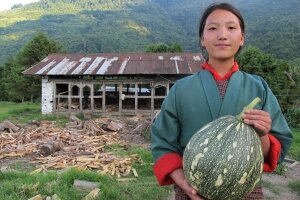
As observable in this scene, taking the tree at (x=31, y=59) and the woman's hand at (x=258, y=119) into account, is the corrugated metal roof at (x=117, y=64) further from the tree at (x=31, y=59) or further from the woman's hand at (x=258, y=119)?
the woman's hand at (x=258, y=119)

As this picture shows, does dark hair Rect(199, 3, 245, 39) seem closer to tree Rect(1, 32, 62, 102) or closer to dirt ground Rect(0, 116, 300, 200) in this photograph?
dirt ground Rect(0, 116, 300, 200)

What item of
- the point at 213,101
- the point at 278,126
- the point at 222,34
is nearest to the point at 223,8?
the point at 222,34

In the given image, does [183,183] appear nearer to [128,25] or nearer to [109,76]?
[109,76]

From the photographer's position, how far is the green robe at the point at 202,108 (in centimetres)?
234

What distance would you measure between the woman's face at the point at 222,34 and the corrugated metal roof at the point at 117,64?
61.6 ft

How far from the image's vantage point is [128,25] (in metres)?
108

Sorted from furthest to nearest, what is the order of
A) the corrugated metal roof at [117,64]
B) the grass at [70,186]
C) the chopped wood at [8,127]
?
1. the corrugated metal roof at [117,64]
2. the chopped wood at [8,127]
3. the grass at [70,186]

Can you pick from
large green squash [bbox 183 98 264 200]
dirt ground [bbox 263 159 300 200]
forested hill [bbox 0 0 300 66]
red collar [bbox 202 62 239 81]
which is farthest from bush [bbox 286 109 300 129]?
forested hill [bbox 0 0 300 66]

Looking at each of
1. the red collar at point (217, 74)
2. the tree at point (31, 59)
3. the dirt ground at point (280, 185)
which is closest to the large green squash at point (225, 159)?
the red collar at point (217, 74)

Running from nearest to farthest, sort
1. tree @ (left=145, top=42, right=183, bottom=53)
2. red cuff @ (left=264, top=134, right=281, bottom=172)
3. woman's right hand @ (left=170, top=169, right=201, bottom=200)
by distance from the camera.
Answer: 1. woman's right hand @ (left=170, top=169, right=201, bottom=200)
2. red cuff @ (left=264, top=134, right=281, bottom=172)
3. tree @ (left=145, top=42, right=183, bottom=53)

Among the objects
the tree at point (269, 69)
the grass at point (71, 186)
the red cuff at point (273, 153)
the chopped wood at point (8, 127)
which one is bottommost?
the chopped wood at point (8, 127)

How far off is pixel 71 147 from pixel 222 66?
36.7 feet

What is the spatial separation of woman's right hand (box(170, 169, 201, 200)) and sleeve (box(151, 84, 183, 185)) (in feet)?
0.14

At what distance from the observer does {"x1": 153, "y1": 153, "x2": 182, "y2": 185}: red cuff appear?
91.0 inches
